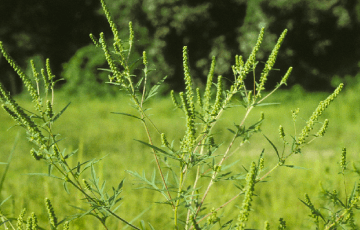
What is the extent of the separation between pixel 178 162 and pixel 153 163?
204 cm

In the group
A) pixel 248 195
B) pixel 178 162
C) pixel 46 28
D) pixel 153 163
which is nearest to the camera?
pixel 248 195

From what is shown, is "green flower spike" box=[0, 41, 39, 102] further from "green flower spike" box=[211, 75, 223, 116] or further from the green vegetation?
"green flower spike" box=[211, 75, 223, 116]

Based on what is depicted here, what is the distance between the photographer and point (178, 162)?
5035 millimetres

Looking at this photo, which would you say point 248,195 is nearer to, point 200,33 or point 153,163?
point 153,163

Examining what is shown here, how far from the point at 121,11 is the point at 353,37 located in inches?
419

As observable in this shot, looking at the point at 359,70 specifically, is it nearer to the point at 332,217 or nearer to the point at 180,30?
the point at 180,30

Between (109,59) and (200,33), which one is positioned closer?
(109,59)

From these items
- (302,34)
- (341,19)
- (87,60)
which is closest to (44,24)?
(87,60)

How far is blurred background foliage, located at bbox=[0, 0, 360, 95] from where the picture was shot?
46.5 ft

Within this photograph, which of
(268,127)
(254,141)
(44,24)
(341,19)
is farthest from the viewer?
(44,24)

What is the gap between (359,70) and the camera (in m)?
15.6

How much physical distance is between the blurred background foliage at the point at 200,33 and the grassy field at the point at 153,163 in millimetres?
1769

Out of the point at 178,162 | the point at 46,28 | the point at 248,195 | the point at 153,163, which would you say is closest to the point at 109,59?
the point at 248,195

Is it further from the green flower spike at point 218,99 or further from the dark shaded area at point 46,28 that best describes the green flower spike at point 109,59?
the dark shaded area at point 46,28
